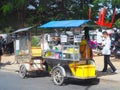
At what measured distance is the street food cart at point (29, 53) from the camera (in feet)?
48.7

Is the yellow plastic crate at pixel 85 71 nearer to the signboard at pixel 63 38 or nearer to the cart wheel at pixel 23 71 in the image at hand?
the signboard at pixel 63 38

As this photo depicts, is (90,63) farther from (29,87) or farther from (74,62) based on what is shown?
(29,87)

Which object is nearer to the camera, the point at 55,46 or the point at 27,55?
the point at 55,46

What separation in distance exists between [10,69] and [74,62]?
6.09 metres

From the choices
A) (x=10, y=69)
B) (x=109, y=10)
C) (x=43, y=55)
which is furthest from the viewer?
(x=109, y=10)

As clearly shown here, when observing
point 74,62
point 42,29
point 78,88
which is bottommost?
point 78,88

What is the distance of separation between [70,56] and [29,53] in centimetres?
271

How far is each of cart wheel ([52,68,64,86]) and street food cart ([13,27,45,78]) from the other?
6.38 ft

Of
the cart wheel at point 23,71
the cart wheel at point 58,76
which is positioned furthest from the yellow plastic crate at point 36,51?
the cart wheel at point 58,76

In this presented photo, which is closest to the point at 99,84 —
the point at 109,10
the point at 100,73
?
the point at 100,73

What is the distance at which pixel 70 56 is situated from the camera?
42.0 ft

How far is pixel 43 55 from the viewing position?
14.2 metres

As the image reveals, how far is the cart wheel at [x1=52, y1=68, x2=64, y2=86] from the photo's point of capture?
41.8 feet

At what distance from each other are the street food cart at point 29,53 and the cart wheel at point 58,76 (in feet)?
6.38
